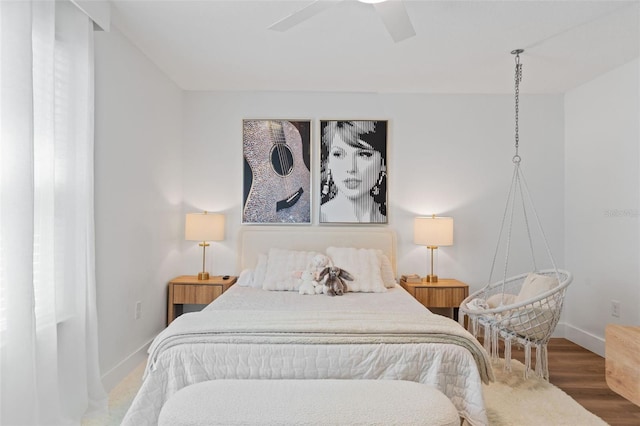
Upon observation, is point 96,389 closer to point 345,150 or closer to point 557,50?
point 345,150

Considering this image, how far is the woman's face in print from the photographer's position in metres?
4.21

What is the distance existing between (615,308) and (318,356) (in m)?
2.93

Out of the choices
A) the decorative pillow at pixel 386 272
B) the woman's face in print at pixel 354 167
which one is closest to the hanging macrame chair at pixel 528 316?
the decorative pillow at pixel 386 272

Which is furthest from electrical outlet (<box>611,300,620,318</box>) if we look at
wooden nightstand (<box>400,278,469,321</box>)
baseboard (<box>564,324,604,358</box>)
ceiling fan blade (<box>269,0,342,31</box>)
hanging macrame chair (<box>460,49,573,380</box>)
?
ceiling fan blade (<box>269,0,342,31</box>)

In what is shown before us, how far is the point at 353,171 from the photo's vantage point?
421 centimetres

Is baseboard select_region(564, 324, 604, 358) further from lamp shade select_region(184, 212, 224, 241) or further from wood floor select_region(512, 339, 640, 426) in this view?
lamp shade select_region(184, 212, 224, 241)

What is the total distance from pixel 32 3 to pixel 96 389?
7.01 ft

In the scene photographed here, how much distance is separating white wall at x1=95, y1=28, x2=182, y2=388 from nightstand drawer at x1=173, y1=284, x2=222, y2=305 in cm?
14

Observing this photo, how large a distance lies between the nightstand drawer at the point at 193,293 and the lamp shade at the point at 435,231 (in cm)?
195

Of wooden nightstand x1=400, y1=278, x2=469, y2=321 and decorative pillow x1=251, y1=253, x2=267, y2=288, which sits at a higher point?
decorative pillow x1=251, y1=253, x2=267, y2=288

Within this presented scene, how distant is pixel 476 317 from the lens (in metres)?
3.05

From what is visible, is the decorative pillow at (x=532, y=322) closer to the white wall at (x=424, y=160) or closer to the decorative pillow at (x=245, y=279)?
the white wall at (x=424, y=160)

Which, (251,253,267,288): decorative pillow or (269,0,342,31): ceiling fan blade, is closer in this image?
(269,0,342,31): ceiling fan blade

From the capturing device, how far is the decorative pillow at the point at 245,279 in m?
3.73
